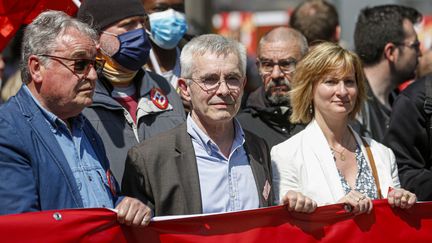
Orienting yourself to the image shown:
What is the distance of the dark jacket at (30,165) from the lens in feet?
14.1

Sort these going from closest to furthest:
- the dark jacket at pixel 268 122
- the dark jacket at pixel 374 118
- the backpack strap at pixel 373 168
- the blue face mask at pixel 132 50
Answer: the backpack strap at pixel 373 168
the blue face mask at pixel 132 50
the dark jacket at pixel 268 122
the dark jacket at pixel 374 118

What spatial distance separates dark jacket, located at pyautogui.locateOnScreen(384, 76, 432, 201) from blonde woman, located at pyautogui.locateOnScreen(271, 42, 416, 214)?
1.22ft

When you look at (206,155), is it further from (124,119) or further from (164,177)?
(124,119)

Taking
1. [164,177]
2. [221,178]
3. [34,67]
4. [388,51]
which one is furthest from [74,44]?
[388,51]

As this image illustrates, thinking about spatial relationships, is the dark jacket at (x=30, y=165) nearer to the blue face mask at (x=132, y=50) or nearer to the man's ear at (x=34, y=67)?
the man's ear at (x=34, y=67)

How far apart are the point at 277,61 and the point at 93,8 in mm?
1527

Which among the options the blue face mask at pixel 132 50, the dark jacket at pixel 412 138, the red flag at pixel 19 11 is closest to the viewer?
the blue face mask at pixel 132 50

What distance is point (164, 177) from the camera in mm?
4910

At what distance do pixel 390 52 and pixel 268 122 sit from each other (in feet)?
6.26

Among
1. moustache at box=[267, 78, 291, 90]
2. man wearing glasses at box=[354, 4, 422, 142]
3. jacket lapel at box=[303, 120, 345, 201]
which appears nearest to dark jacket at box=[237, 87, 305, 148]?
moustache at box=[267, 78, 291, 90]

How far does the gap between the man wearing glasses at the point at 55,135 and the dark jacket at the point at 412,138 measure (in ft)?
7.03

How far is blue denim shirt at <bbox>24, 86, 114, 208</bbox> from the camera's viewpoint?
182 inches

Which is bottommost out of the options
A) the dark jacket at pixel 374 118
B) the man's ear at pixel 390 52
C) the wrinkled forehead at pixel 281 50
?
the dark jacket at pixel 374 118

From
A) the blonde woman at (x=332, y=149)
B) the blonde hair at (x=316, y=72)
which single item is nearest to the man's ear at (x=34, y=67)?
the blonde woman at (x=332, y=149)
